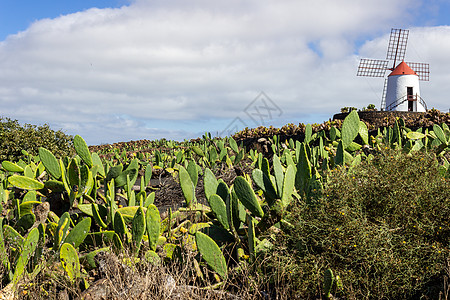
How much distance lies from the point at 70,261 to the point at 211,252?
819 mm

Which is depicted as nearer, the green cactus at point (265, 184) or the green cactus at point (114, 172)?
the green cactus at point (265, 184)

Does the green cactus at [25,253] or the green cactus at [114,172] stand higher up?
the green cactus at [114,172]

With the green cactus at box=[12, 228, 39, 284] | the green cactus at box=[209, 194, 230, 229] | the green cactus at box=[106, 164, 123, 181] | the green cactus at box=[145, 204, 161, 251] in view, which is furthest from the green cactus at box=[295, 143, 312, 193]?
the green cactus at box=[12, 228, 39, 284]

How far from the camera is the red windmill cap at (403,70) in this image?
2964cm

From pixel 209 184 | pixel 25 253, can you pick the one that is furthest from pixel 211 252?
pixel 25 253

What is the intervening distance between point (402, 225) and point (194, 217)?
1443mm

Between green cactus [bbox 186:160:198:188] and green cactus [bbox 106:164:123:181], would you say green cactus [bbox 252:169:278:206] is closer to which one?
green cactus [bbox 186:160:198:188]

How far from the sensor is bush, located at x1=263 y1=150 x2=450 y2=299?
81.0 inches

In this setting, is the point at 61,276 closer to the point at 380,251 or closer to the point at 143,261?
the point at 143,261

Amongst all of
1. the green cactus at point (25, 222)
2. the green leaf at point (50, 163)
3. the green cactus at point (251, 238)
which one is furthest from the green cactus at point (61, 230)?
the green cactus at point (251, 238)

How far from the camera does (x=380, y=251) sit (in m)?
2.08

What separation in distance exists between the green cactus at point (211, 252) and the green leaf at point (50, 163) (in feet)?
4.80

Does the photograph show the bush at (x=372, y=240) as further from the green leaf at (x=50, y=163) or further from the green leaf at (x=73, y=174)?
the green leaf at (x=50, y=163)

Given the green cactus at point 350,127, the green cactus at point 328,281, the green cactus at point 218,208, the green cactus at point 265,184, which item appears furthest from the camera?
the green cactus at point 350,127
